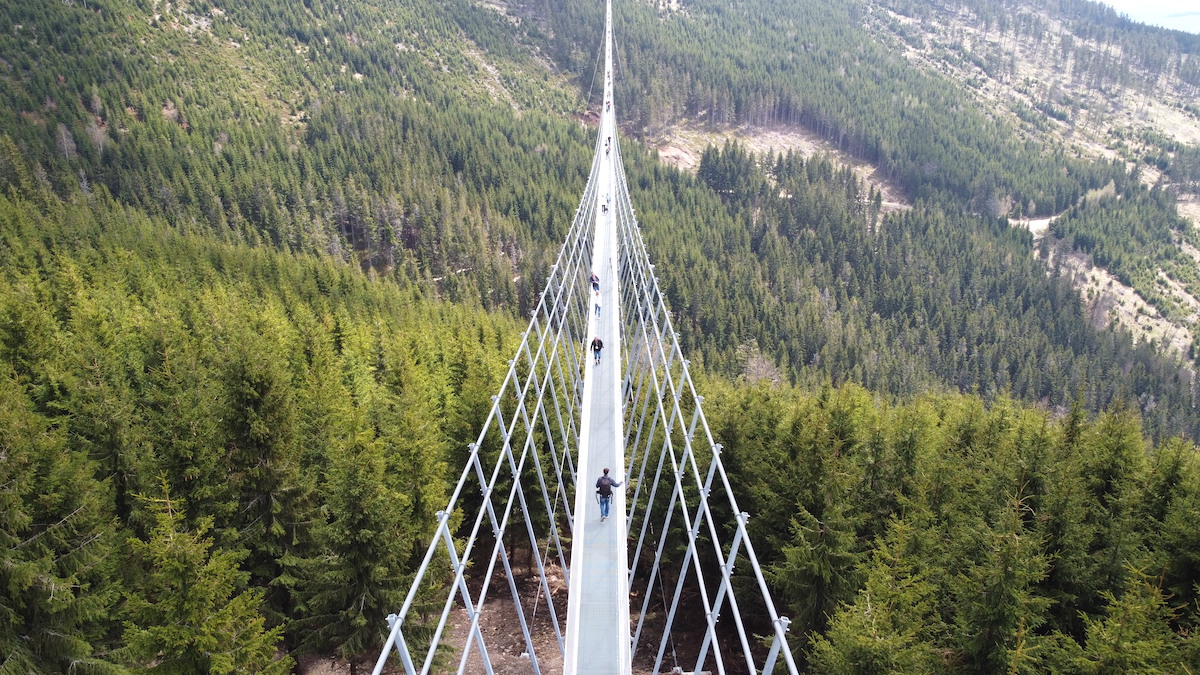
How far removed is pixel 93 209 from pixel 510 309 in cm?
4996

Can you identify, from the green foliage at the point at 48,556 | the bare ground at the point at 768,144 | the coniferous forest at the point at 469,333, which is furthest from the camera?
the bare ground at the point at 768,144

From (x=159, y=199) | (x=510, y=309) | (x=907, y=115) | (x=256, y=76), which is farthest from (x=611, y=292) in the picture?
(x=907, y=115)

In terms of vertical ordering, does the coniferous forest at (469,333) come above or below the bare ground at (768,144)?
below

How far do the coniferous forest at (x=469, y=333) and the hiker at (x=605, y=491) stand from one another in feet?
15.4

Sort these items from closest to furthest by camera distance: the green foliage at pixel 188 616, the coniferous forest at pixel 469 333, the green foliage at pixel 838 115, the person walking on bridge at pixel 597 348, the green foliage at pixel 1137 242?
the green foliage at pixel 188 616
the coniferous forest at pixel 469 333
the person walking on bridge at pixel 597 348
the green foliage at pixel 1137 242
the green foliage at pixel 838 115

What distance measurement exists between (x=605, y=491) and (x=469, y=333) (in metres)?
29.4

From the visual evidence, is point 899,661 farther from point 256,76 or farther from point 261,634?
point 256,76

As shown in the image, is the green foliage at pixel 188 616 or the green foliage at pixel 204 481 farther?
the green foliage at pixel 204 481

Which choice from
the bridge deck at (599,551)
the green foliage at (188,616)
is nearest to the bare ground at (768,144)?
the bridge deck at (599,551)

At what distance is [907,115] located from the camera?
187 meters

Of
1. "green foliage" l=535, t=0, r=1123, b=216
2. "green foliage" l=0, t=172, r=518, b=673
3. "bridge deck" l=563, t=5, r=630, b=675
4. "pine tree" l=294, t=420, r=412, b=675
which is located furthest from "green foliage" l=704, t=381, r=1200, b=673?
"green foliage" l=535, t=0, r=1123, b=216

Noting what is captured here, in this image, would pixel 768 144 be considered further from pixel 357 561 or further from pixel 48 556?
pixel 48 556

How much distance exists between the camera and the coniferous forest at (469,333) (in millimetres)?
12703

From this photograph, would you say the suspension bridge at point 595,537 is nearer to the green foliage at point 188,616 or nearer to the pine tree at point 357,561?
the pine tree at point 357,561
